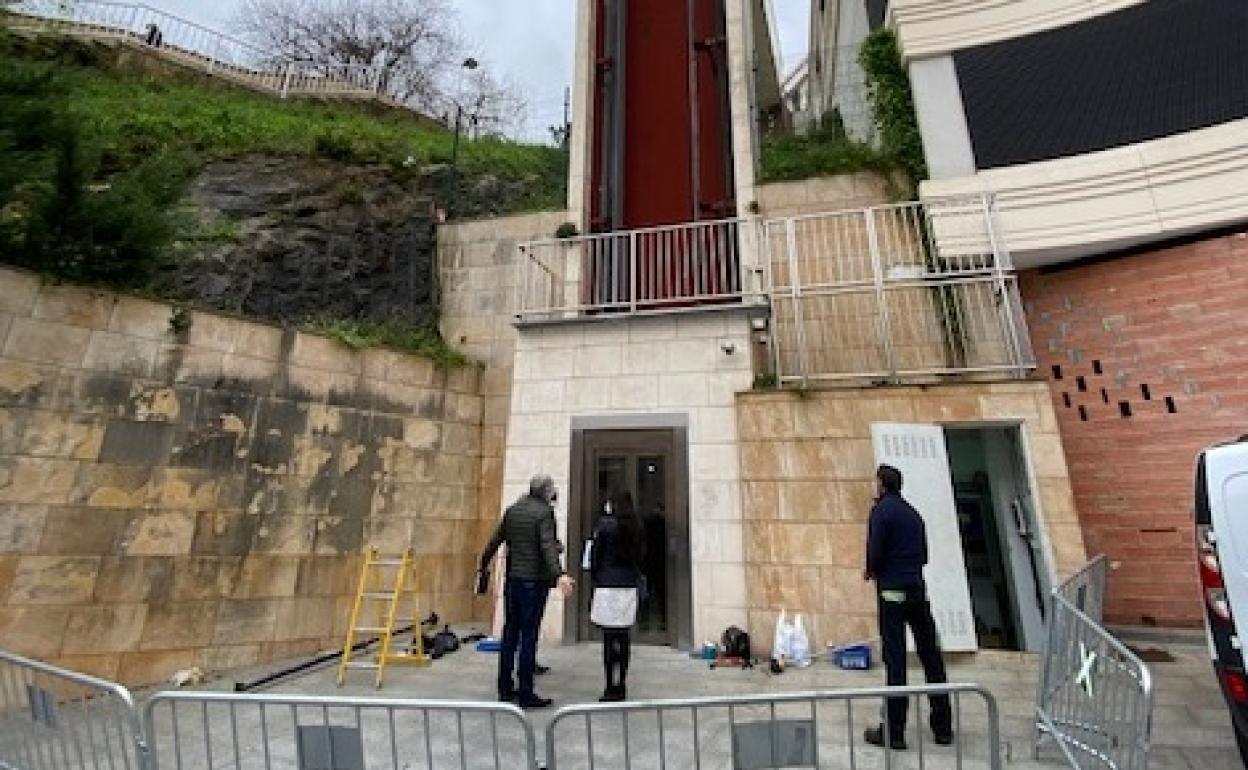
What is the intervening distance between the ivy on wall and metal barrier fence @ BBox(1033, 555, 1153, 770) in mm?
6321

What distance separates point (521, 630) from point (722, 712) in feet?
5.39

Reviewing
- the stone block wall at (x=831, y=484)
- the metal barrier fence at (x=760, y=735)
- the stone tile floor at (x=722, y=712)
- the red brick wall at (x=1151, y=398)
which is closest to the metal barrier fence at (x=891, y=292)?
the stone block wall at (x=831, y=484)

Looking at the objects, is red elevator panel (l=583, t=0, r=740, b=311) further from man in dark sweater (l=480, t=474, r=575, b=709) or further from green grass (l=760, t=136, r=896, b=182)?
man in dark sweater (l=480, t=474, r=575, b=709)

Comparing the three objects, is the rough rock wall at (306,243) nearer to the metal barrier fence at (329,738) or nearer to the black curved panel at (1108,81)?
the metal barrier fence at (329,738)

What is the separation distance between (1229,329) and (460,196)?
10.7 meters

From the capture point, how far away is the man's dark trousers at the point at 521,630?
4680 millimetres

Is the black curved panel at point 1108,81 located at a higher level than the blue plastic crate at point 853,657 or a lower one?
higher

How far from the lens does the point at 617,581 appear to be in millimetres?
4934

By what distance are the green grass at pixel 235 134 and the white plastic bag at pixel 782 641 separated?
7.20m

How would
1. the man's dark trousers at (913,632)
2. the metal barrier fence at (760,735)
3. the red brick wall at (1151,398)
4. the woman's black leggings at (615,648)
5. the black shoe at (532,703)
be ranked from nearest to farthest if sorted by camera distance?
the metal barrier fence at (760,735) < the man's dark trousers at (913,632) < the black shoe at (532,703) < the woman's black leggings at (615,648) < the red brick wall at (1151,398)

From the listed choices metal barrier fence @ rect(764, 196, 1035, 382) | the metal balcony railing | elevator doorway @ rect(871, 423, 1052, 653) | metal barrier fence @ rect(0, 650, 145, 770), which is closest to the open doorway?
elevator doorway @ rect(871, 423, 1052, 653)

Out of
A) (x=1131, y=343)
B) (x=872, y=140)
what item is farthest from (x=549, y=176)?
(x=1131, y=343)

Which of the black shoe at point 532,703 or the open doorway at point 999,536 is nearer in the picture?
the black shoe at point 532,703

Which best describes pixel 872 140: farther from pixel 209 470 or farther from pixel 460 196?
pixel 209 470
